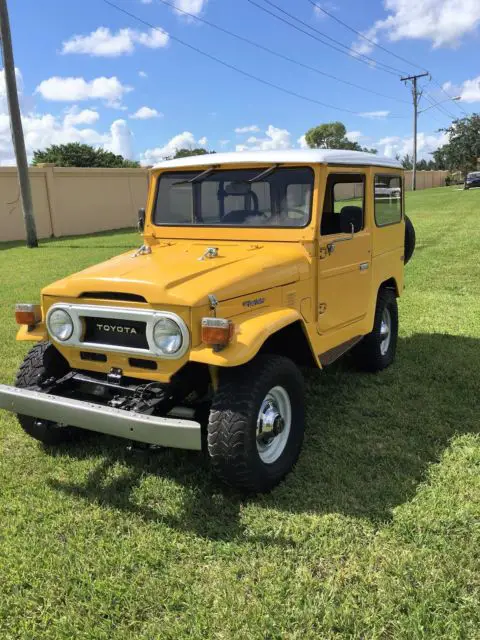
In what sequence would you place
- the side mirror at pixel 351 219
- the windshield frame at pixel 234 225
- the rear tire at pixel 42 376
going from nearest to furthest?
the rear tire at pixel 42 376
the windshield frame at pixel 234 225
the side mirror at pixel 351 219

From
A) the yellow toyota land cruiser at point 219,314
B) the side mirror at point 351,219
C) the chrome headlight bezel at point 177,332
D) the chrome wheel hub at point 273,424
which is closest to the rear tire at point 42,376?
the yellow toyota land cruiser at point 219,314

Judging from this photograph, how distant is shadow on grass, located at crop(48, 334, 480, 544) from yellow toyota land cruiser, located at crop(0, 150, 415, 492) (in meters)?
0.23

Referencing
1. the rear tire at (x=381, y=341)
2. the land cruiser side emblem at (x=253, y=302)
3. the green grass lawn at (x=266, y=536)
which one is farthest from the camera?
the rear tire at (x=381, y=341)

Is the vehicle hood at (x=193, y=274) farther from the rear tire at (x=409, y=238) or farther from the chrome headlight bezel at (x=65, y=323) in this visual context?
the rear tire at (x=409, y=238)

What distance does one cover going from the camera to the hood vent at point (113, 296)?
3.21 meters

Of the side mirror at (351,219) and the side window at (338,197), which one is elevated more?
the side window at (338,197)

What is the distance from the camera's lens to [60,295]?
3449 mm

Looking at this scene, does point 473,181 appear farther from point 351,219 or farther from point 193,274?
point 193,274

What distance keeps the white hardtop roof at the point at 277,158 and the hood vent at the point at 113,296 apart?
1.39 metres

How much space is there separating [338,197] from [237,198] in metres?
1.00

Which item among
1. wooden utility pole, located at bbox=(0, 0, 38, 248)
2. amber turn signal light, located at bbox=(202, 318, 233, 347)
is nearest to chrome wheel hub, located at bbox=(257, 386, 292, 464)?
amber turn signal light, located at bbox=(202, 318, 233, 347)

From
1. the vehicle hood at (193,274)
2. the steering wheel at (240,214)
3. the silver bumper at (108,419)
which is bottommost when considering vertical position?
the silver bumper at (108,419)

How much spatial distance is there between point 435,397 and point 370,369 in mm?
729

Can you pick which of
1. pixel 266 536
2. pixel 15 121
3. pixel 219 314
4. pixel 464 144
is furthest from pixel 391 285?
pixel 464 144
